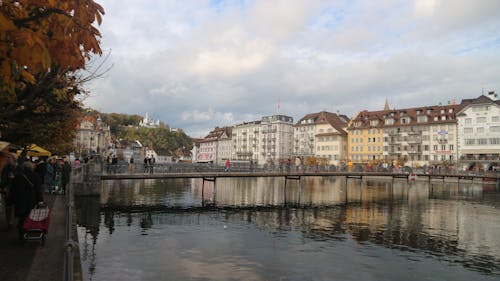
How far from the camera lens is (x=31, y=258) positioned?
438 inches

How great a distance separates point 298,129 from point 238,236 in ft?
407

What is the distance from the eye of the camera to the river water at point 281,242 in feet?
55.8

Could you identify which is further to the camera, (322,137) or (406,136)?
(322,137)

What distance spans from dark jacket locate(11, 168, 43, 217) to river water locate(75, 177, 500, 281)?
387cm

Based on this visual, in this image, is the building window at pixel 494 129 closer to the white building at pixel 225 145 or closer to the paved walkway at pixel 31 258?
the paved walkway at pixel 31 258

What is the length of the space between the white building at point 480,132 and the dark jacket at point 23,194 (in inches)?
4005

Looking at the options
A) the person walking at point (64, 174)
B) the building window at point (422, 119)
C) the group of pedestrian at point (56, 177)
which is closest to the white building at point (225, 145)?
the building window at point (422, 119)

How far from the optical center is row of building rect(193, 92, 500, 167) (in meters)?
99.0

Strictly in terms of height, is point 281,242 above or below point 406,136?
below

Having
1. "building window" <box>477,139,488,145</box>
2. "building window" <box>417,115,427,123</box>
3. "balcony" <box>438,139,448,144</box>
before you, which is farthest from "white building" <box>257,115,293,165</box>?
"building window" <box>477,139,488,145</box>

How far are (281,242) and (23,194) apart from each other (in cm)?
1415

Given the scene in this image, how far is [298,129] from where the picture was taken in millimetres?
146625

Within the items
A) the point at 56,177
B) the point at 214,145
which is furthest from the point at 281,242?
the point at 214,145

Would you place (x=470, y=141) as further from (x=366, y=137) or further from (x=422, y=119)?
(x=366, y=137)
